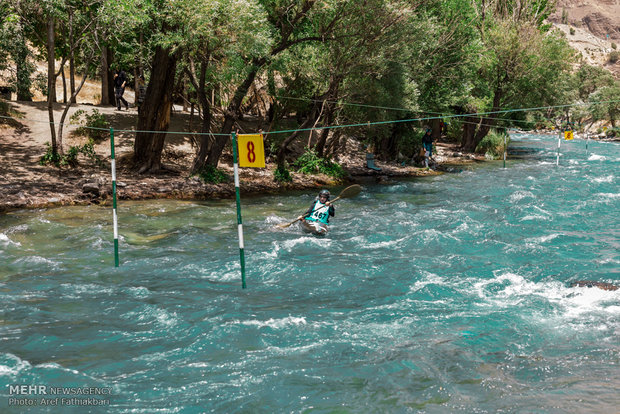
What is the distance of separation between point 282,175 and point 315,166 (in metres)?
2.49

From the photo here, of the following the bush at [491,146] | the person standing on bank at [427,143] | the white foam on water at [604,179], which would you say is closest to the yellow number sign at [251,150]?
the white foam on water at [604,179]

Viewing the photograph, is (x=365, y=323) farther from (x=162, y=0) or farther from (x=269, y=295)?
(x=162, y=0)

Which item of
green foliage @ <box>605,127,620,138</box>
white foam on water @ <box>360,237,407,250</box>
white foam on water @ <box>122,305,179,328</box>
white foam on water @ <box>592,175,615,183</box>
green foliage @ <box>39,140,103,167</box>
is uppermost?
green foliage @ <box>605,127,620,138</box>

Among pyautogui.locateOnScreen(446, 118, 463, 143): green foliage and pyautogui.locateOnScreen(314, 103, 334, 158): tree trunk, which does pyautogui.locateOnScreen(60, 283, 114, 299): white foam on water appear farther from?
pyautogui.locateOnScreen(446, 118, 463, 143): green foliage

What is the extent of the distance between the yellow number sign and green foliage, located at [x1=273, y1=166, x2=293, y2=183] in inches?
488

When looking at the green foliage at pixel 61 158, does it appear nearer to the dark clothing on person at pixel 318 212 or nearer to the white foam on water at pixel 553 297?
the dark clothing on person at pixel 318 212

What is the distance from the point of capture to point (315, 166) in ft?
77.9

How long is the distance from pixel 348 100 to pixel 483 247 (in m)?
11.9

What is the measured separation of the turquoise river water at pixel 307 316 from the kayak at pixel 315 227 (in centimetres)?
25

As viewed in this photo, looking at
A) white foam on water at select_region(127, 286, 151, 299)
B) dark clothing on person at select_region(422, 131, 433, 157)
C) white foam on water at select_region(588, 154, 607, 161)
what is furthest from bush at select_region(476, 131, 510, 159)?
white foam on water at select_region(127, 286, 151, 299)

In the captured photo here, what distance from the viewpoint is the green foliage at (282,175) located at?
21.5m

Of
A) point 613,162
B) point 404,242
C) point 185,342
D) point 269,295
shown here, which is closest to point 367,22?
point 404,242

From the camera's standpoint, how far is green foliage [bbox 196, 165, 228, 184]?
64.2 ft

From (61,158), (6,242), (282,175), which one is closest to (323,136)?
(282,175)
